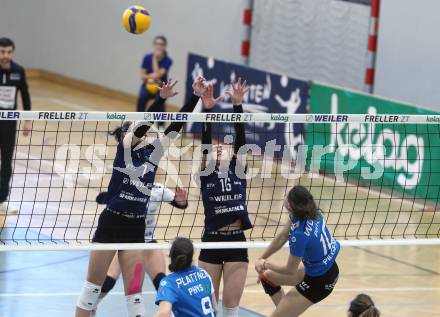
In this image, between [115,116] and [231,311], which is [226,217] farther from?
[115,116]

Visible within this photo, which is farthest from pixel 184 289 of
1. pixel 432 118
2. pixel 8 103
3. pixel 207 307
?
pixel 8 103

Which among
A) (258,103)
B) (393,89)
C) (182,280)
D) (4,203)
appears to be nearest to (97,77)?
(258,103)

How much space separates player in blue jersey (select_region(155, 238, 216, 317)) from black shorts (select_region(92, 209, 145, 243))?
5.05 ft

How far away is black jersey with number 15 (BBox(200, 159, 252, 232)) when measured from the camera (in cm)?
883

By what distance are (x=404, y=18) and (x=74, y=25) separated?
944 cm

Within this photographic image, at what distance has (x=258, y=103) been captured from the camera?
57.9 feet

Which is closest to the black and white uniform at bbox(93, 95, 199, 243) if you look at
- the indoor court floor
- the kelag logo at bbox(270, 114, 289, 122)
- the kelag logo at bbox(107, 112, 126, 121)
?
the kelag logo at bbox(107, 112, 126, 121)

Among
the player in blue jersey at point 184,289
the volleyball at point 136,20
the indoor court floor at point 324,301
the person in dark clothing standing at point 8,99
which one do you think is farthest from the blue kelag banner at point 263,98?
the player in blue jersey at point 184,289

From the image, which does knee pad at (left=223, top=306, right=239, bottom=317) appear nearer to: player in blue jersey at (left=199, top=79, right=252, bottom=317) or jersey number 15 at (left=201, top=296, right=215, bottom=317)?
player in blue jersey at (left=199, top=79, right=252, bottom=317)

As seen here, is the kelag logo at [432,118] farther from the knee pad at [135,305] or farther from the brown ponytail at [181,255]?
the brown ponytail at [181,255]

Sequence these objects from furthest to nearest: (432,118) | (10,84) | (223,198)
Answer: (10,84)
(432,118)
(223,198)

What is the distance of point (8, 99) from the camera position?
12.8 metres

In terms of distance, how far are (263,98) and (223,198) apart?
8868 millimetres

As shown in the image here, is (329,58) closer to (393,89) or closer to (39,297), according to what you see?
(393,89)
